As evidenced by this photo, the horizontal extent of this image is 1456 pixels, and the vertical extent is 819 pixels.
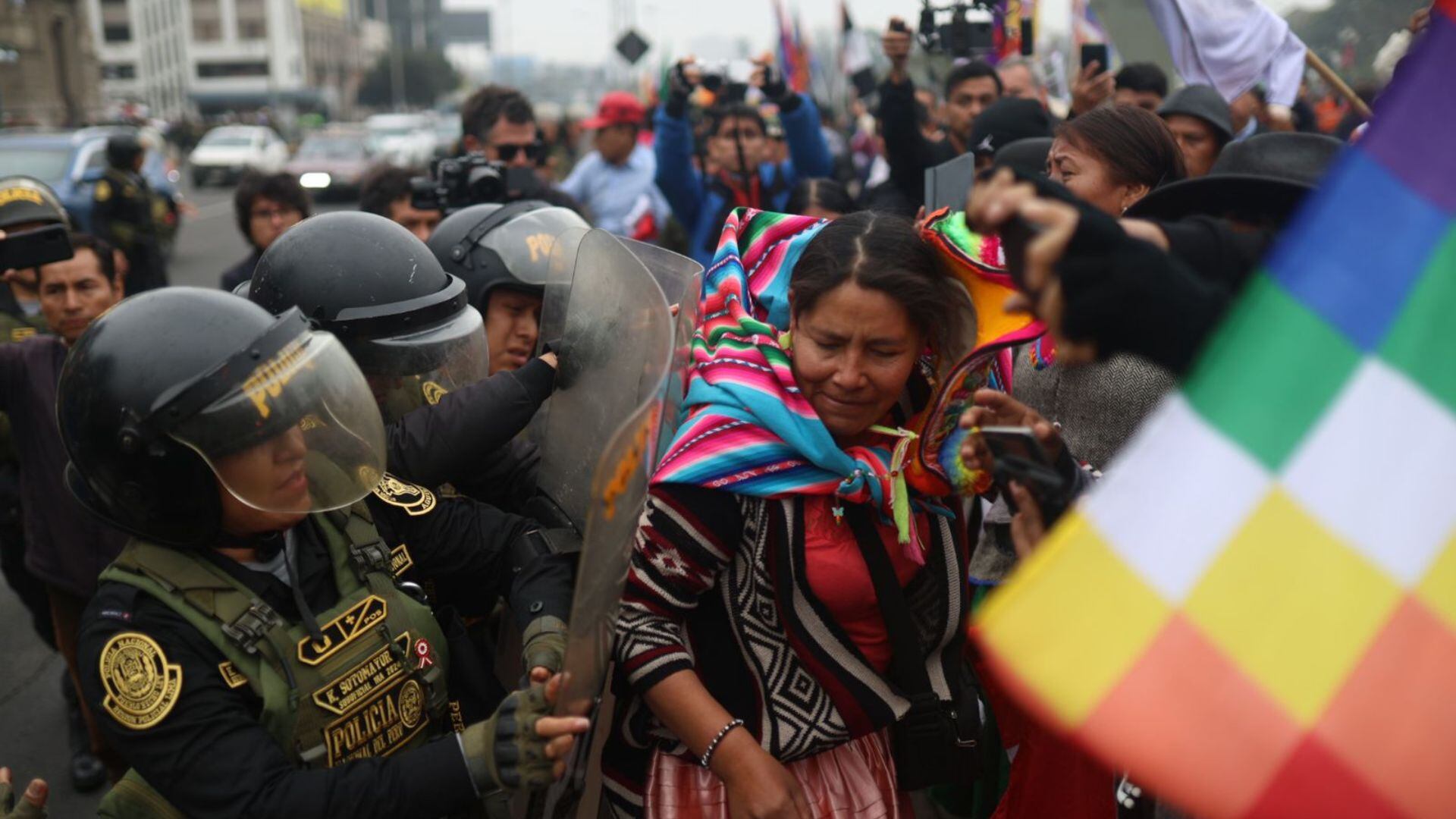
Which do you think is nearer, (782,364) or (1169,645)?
(1169,645)

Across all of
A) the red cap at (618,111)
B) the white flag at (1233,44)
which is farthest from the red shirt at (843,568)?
the red cap at (618,111)

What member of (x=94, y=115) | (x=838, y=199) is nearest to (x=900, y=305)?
(x=838, y=199)

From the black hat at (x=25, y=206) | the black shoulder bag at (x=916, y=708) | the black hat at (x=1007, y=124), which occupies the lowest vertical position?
the black shoulder bag at (x=916, y=708)

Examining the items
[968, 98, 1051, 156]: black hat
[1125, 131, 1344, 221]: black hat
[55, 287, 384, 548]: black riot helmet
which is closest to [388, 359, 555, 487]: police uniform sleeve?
[55, 287, 384, 548]: black riot helmet

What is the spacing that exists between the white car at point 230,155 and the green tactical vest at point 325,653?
31146 mm

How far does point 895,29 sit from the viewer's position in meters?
5.23

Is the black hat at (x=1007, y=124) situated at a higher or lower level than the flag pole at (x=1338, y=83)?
lower

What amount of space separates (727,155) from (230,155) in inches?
1142

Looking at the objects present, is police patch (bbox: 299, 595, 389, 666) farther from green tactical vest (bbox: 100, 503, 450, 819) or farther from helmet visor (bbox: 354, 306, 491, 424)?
helmet visor (bbox: 354, 306, 491, 424)

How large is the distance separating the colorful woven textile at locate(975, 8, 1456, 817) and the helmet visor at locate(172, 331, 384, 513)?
1.17 metres

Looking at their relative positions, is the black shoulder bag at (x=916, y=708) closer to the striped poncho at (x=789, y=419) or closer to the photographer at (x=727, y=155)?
Answer: the striped poncho at (x=789, y=419)

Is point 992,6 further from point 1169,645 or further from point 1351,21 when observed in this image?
point 1169,645

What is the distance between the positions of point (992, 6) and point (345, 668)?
518 centimetres

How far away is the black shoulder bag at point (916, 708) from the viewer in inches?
76.0
